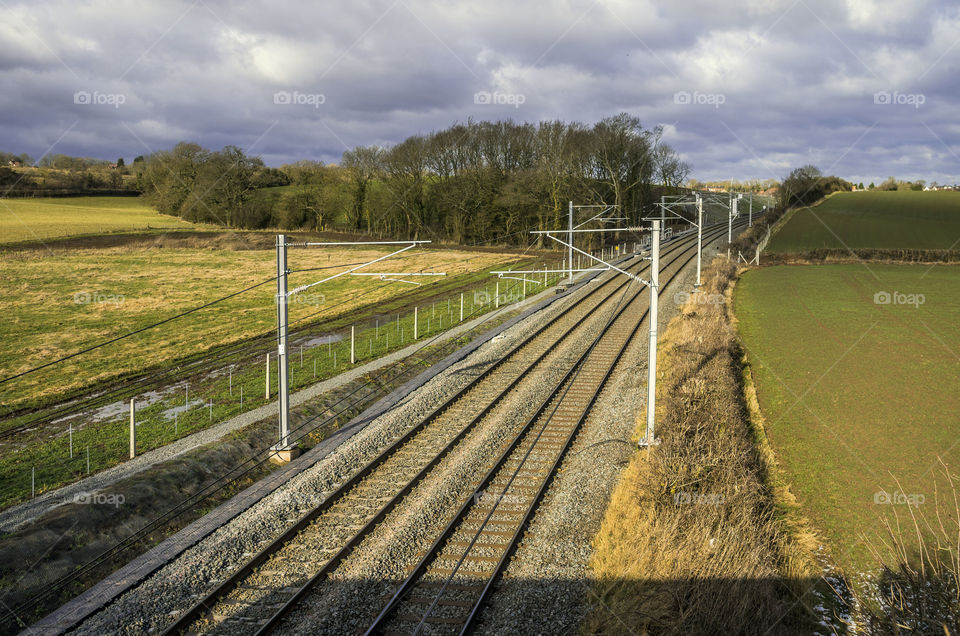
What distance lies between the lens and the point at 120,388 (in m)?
22.7

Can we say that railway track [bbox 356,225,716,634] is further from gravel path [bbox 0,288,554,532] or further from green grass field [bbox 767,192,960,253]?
green grass field [bbox 767,192,960,253]

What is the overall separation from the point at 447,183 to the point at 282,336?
61.6 meters

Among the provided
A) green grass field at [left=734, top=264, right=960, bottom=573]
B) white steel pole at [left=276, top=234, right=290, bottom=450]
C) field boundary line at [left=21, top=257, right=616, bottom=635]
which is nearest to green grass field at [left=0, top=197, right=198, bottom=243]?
field boundary line at [left=21, top=257, right=616, bottom=635]

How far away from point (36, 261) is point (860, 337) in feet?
203

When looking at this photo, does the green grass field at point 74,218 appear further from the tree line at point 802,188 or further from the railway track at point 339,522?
the tree line at point 802,188

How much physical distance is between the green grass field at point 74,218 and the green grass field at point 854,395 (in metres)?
70.0

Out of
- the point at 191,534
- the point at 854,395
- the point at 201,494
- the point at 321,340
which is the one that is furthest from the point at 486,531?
the point at 321,340

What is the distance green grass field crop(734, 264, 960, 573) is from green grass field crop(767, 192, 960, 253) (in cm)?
2563

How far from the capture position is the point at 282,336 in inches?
594

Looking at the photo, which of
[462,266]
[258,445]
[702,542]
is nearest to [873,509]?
[702,542]

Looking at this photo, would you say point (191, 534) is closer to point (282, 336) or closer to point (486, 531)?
point (282, 336)

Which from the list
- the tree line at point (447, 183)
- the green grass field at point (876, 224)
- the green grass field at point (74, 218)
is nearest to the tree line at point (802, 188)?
the green grass field at point (876, 224)

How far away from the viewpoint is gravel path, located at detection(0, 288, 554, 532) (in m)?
12.4

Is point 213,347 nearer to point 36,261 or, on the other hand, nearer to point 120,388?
point 120,388
